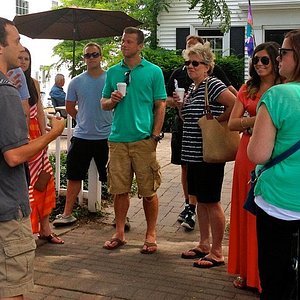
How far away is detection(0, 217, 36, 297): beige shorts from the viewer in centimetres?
268

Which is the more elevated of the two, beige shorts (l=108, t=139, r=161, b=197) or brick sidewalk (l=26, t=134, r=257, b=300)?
beige shorts (l=108, t=139, r=161, b=197)

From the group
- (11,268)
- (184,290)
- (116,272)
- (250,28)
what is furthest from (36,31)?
(250,28)

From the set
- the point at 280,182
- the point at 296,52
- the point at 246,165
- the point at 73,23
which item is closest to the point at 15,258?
the point at 280,182

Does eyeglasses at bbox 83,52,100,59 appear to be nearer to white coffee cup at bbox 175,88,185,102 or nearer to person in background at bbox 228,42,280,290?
white coffee cup at bbox 175,88,185,102

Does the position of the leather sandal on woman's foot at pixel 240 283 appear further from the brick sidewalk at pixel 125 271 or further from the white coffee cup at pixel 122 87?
the white coffee cup at pixel 122 87

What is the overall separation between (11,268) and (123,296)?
1.44 m

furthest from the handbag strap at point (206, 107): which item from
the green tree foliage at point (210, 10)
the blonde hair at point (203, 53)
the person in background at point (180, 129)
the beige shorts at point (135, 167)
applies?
the green tree foliage at point (210, 10)

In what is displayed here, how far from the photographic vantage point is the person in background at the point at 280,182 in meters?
2.67

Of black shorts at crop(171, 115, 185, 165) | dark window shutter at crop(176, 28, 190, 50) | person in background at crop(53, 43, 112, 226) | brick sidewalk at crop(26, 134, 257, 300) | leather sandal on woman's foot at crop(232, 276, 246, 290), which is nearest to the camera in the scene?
A: brick sidewalk at crop(26, 134, 257, 300)

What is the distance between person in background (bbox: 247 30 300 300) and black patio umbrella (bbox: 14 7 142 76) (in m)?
4.38

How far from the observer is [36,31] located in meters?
7.12

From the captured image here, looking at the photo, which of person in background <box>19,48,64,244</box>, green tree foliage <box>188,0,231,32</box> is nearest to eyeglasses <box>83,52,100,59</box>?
person in background <box>19,48,64,244</box>

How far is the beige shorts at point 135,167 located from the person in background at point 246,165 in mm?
1133

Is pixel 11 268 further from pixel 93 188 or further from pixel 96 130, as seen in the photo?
pixel 93 188
